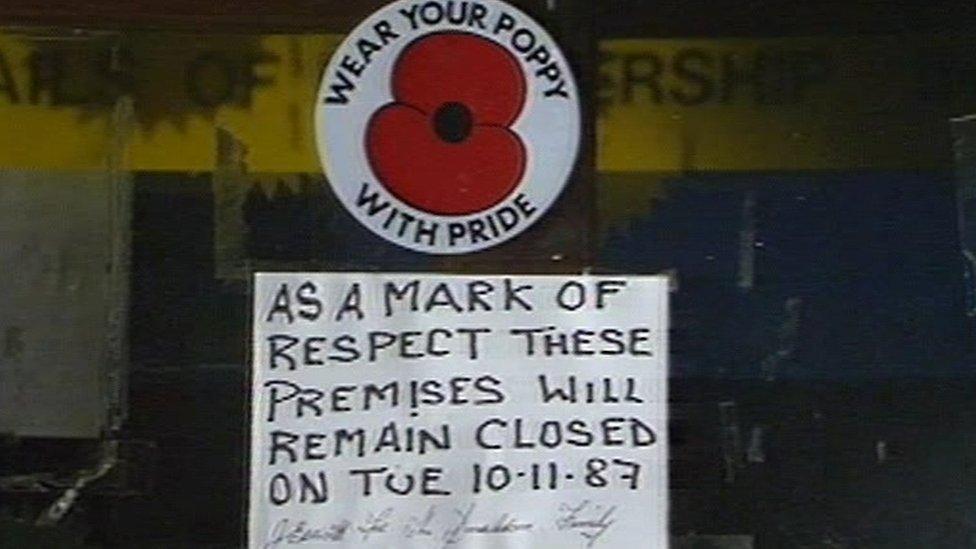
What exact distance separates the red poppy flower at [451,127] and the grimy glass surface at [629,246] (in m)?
0.12

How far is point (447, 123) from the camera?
530 centimetres

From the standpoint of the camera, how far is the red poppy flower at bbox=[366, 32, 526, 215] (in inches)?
208

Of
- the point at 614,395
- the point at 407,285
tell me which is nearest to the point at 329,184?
the point at 407,285

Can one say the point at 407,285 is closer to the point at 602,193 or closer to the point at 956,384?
the point at 602,193

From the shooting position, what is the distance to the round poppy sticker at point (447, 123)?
527 centimetres

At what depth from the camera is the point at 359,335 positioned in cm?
525

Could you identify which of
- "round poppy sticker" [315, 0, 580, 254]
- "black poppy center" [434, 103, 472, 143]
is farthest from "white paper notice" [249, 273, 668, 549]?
"black poppy center" [434, 103, 472, 143]
